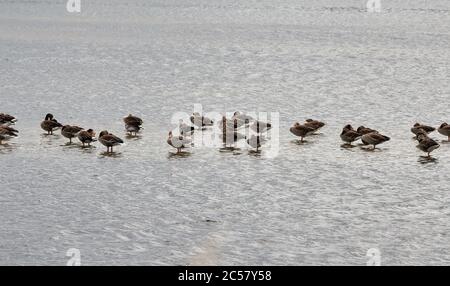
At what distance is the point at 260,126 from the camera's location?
26219 millimetres

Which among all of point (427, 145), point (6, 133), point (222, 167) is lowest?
point (222, 167)

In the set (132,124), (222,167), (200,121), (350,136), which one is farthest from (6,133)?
(350,136)

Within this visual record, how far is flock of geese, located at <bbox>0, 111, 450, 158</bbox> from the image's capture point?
23875 mm

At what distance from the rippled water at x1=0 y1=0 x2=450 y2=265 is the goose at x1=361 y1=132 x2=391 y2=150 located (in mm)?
481

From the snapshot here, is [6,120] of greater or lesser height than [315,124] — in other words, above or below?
above

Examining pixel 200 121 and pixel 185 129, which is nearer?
pixel 185 129

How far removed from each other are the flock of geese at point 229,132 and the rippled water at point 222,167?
0.41 meters

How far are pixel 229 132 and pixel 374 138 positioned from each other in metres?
4.26

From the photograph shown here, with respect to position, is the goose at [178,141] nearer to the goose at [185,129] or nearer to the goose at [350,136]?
the goose at [185,129]

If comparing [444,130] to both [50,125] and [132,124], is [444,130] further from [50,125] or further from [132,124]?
[50,125]

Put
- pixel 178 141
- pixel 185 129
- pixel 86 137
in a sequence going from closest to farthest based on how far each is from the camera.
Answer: pixel 178 141
pixel 86 137
pixel 185 129

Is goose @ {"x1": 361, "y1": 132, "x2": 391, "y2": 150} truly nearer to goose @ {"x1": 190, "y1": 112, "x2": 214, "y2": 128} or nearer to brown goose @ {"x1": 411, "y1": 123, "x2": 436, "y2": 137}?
brown goose @ {"x1": 411, "y1": 123, "x2": 436, "y2": 137}

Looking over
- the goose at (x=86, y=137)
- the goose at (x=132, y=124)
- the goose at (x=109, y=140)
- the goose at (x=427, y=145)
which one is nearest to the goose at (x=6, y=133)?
the goose at (x=86, y=137)

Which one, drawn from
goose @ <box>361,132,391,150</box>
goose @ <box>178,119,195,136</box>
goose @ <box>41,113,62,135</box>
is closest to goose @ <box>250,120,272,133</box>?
goose @ <box>178,119,195,136</box>
